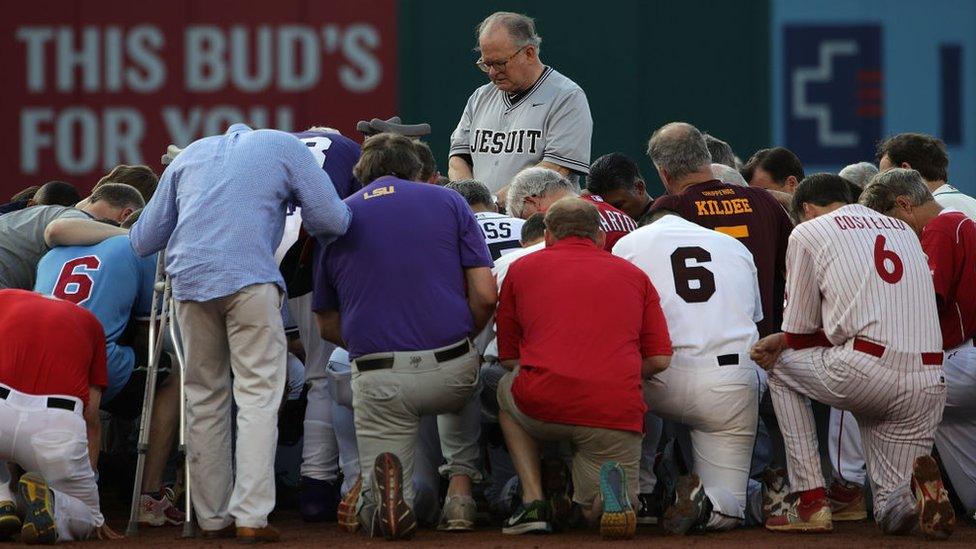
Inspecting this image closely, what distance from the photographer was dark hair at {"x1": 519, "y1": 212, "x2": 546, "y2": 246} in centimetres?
639

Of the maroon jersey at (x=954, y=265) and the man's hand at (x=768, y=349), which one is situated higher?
the maroon jersey at (x=954, y=265)

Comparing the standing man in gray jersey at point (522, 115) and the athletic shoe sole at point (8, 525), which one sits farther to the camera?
the standing man in gray jersey at point (522, 115)

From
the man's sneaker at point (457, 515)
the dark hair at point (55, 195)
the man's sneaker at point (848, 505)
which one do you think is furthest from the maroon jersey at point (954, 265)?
the dark hair at point (55, 195)

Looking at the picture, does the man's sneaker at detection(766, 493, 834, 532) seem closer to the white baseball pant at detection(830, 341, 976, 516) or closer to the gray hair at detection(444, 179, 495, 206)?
the white baseball pant at detection(830, 341, 976, 516)

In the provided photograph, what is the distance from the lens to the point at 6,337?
5.93 m

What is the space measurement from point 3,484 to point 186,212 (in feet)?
4.18

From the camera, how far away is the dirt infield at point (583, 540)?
5.70 m

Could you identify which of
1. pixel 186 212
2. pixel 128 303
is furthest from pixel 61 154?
pixel 186 212

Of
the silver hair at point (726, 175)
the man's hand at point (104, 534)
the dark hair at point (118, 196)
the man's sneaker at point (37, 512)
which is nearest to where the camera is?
the man's sneaker at point (37, 512)

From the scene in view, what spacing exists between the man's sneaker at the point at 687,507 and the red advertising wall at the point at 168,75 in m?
6.57

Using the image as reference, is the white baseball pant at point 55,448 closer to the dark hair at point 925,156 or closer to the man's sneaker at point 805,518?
the man's sneaker at point 805,518

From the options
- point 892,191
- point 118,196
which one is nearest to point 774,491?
point 892,191

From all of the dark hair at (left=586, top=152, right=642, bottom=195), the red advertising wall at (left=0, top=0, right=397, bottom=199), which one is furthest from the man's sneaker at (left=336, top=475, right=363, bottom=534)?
the red advertising wall at (left=0, top=0, right=397, bottom=199)

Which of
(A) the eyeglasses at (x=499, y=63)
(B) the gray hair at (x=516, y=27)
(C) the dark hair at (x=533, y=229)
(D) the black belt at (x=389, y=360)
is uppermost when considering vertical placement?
(B) the gray hair at (x=516, y=27)
